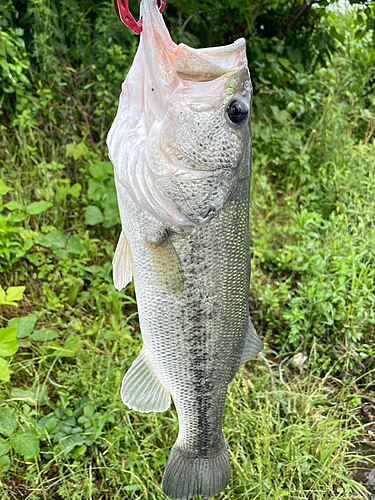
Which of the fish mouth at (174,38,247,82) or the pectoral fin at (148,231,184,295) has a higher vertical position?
the fish mouth at (174,38,247,82)

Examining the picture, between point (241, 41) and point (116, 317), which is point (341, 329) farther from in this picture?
point (241, 41)

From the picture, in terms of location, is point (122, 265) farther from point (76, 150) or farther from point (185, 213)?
point (76, 150)

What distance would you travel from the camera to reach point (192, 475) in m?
1.67

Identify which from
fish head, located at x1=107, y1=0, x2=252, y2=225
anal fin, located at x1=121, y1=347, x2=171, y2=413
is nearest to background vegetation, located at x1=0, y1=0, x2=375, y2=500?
anal fin, located at x1=121, y1=347, x2=171, y2=413

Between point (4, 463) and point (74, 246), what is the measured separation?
1439 mm

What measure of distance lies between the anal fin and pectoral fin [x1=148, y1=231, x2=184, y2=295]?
0.35 meters

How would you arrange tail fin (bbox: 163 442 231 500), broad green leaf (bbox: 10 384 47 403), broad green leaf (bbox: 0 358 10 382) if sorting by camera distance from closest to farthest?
tail fin (bbox: 163 442 231 500) → broad green leaf (bbox: 0 358 10 382) → broad green leaf (bbox: 10 384 47 403)

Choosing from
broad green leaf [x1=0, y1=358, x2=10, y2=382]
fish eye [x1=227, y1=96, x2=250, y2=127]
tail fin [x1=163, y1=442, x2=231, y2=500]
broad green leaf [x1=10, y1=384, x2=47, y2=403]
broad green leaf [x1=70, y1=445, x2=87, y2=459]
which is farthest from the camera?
broad green leaf [x1=10, y1=384, x2=47, y2=403]

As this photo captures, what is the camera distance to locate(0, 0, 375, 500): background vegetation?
2350 mm

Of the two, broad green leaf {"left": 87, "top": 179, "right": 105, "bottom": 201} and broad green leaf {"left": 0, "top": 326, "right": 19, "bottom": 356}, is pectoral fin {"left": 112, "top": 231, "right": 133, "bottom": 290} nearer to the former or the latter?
broad green leaf {"left": 0, "top": 326, "right": 19, "bottom": 356}

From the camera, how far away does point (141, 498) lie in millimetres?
2270

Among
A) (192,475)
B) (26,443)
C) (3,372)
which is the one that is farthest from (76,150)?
(192,475)

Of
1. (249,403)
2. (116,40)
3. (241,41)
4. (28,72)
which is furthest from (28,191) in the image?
(241,41)

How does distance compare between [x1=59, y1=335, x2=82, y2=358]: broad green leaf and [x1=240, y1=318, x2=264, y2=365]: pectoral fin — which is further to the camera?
[x1=59, y1=335, x2=82, y2=358]: broad green leaf
